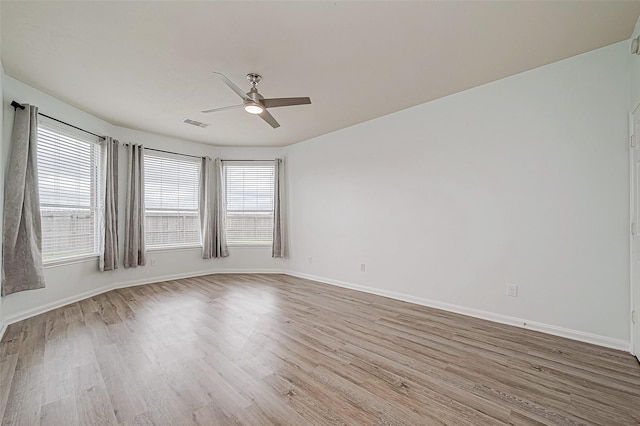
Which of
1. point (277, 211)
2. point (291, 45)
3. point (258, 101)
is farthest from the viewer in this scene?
point (277, 211)

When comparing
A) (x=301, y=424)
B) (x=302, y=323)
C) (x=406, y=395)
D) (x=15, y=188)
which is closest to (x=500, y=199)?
(x=406, y=395)

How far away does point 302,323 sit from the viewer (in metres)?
3.13

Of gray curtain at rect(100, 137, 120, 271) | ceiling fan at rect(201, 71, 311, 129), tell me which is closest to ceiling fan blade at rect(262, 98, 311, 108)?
ceiling fan at rect(201, 71, 311, 129)

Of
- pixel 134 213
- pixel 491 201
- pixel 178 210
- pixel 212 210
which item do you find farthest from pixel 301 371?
pixel 178 210

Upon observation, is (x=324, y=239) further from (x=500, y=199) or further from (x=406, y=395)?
(x=406, y=395)

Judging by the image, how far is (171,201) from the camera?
5430 mm

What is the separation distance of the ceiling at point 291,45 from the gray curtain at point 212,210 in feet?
7.22

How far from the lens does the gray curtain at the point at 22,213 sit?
3.03 metres

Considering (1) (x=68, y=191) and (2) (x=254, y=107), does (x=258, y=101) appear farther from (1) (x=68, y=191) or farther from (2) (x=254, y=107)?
(1) (x=68, y=191)

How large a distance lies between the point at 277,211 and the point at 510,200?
4.16 meters

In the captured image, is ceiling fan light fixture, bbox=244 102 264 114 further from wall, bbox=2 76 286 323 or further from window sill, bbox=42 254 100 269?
window sill, bbox=42 254 100 269

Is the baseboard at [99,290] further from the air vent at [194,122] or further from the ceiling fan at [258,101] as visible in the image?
the ceiling fan at [258,101]

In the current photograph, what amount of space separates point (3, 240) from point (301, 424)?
389cm

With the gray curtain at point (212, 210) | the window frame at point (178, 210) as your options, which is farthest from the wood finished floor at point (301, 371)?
the gray curtain at point (212, 210)
